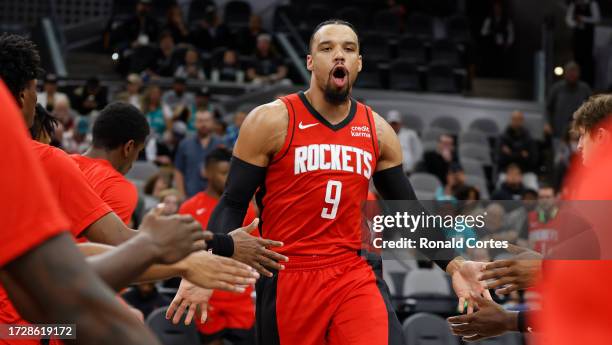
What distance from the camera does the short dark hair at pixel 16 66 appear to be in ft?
12.2

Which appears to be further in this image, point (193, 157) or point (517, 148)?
point (517, 148)

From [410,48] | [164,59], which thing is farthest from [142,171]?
[410,48]

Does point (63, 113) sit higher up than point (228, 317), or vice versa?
point (63, 113)

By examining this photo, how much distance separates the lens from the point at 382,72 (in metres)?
19.8

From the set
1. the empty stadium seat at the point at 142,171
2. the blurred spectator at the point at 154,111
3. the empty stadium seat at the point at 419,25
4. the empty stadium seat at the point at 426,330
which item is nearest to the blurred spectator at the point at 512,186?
the empty stadium seat at the point at 426,330

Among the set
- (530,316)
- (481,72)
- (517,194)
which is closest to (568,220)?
(530,316)

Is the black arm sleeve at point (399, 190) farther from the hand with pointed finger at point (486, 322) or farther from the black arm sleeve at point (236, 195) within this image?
the hand with pointed finger at point (486, 322)

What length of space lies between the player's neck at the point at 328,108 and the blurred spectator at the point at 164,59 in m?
12.0

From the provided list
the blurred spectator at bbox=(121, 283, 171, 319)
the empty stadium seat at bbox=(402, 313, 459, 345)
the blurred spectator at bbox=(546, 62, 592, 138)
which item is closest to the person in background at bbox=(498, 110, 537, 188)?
the blurred spectator at bbox=(546, 62, 592, 138)

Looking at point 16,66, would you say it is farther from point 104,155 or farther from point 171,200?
point 171,200

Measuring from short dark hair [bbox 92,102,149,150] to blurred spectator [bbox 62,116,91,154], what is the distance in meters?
7.59

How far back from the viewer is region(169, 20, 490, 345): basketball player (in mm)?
5676

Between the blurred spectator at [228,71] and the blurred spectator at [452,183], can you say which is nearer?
the blurred spectator at [452,183]

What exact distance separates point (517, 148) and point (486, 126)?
7.33ft
